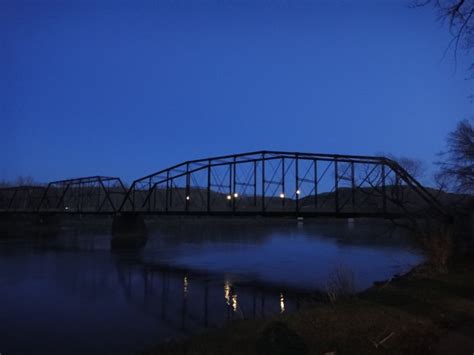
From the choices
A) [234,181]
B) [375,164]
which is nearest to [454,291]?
[375,164]

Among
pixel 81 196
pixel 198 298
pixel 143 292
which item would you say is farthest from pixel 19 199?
pixel 198 298

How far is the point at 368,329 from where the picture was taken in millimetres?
9430

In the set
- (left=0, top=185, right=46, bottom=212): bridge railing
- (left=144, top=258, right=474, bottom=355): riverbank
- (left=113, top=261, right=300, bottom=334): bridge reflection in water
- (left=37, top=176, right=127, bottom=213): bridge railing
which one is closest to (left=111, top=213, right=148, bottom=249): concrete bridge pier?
(left=37, top=176, right=127, bottom=213): bridge railing

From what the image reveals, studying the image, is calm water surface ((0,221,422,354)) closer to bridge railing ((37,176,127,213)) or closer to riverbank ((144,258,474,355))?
riverbank ((144,258,474,355))

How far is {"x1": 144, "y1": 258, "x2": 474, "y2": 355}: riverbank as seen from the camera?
7.86m

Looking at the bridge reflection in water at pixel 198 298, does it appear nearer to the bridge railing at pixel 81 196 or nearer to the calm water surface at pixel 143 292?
the calm water surface at pixel 143 292

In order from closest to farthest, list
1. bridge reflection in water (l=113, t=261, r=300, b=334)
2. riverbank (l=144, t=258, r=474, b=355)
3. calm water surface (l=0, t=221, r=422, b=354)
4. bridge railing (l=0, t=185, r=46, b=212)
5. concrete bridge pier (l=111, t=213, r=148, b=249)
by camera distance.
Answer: riverbank (l=144, t=258, r=474, b=355) < calm water surface (l=0, t=221, r=422, b=354) < bridge reflection in water (l=113, t=261, r=300, b=334) < concrete bridge pier (l=111, t=213, r=148, b=249) < bridge railing (l=0, t=185, r=46, b=212)

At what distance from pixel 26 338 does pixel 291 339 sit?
1134 centimetres

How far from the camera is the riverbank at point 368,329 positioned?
786cm

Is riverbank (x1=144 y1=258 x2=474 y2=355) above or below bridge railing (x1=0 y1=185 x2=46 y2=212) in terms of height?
below

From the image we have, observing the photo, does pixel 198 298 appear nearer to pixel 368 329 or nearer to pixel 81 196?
pixel 368 329

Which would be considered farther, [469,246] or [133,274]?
[133,274]

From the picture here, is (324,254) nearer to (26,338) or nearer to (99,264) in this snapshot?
(99,264)

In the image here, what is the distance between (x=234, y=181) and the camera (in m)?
56.3
